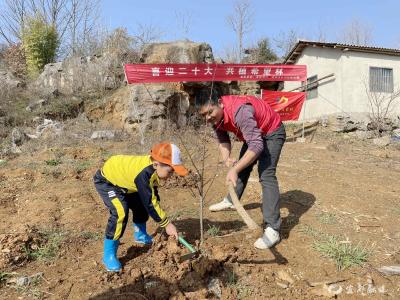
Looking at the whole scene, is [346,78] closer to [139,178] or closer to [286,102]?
[286,102]

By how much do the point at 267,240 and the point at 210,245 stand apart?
1.62 feet

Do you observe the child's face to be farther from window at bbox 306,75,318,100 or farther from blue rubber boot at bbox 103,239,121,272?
window at bbox 306,75,318,100

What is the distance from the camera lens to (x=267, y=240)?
3266 mm

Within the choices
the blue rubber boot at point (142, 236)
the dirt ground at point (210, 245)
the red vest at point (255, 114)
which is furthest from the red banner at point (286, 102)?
the blue rubber boot at point (142, 236)

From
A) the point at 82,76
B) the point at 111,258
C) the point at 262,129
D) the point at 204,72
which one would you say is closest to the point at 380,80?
the point at 204,72

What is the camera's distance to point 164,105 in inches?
495

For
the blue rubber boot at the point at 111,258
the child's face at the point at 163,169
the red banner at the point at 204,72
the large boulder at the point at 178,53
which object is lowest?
the blue rubber boot at the point at 111,258

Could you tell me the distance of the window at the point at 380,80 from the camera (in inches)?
561

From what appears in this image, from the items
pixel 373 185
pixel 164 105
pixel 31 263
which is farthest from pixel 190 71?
pixel 31 263

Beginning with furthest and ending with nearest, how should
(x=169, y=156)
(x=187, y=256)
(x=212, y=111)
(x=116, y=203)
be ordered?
(x=212, y=111), (x=116, y=203), (x=187, y=256), (x=169, y=156)

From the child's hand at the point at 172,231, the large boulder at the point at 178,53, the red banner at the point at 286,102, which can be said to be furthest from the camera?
the large boulder at the point at 178,53

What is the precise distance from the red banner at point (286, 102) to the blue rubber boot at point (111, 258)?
9.43m

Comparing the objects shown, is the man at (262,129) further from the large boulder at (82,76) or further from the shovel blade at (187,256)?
the large boulder at (82,76)

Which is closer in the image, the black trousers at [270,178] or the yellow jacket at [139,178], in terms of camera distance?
the yellow jacket at [139,178]
